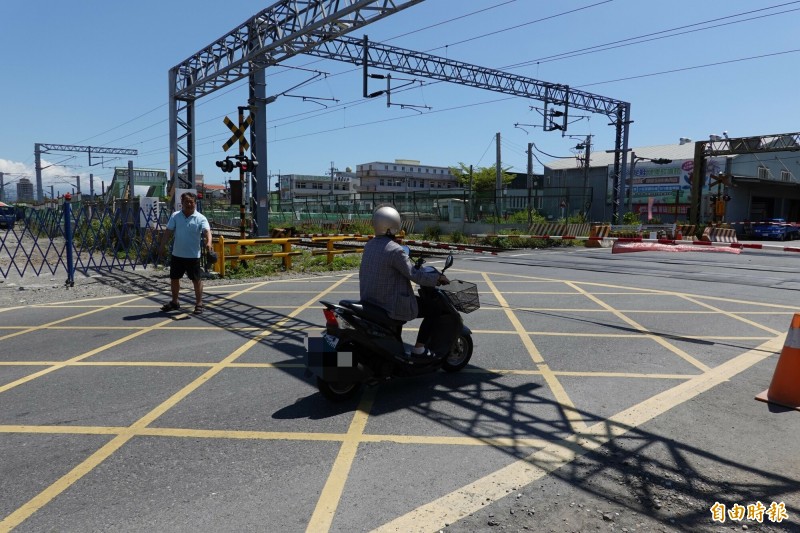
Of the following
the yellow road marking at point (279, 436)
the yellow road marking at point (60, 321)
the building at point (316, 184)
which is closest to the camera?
the yellow road marking at point (279, 436)

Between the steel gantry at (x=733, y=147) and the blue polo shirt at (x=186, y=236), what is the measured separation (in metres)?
33.6

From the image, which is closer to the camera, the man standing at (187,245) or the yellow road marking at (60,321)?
the yellow road marking at (60,321)

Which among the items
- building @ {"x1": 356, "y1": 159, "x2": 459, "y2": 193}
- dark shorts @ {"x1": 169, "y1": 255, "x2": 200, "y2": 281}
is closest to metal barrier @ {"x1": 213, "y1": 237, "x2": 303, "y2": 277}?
dark shorts @ {"x1": 169, "y1": 255, "x2": 200, "y2": 281}

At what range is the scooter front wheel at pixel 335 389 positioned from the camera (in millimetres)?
4578

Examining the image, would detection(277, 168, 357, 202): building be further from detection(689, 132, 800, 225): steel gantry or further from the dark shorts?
the dark shorts

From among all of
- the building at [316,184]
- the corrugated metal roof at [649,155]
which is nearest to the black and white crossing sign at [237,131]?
the corrugated metal roof at [649,155]

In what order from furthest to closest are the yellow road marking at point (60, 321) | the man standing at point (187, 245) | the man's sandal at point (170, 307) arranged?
the man's sandal at point (170, 307)
the man standing at point (187, 245)
the yellow road marking at point (60, 321)

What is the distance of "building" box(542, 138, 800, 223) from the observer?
138 ft

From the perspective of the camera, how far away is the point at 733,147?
34.5 metres

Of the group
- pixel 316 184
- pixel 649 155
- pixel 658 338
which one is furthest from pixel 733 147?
pixel 316 184

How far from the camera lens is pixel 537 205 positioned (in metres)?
34.4

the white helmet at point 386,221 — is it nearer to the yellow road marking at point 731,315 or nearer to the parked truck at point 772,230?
the yellow road marking at point 731,315

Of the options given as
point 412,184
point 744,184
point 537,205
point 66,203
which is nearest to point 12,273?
point 66,203

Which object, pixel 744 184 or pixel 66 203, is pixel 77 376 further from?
pixel 744 184
